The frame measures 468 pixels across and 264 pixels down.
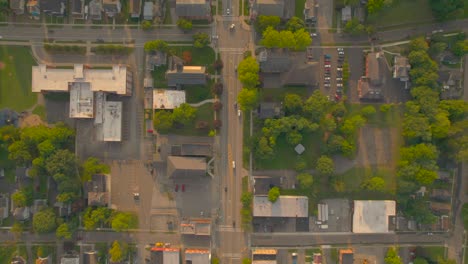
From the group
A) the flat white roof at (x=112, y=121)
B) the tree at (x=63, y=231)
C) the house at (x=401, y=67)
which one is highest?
the house at (x=401, y=67)

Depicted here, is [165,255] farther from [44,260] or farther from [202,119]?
[202,119]

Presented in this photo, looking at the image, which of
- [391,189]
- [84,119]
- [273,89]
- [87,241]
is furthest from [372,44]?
[87,241]

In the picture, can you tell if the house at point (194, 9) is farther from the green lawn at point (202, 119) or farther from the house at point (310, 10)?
the house at point (310, 10)

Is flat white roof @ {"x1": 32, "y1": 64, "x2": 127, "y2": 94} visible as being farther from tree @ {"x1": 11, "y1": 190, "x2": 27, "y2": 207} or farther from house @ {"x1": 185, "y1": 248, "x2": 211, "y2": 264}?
house @ {"x1": 185, "y1": 248, "x2": 211, "y2": 264}

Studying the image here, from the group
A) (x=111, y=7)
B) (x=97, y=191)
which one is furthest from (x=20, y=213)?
(x=111, y=7)

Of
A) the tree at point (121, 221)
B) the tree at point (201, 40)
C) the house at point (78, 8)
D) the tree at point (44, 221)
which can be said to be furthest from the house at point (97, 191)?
the house at point (78, 8)

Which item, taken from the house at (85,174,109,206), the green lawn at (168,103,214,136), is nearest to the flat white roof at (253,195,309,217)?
the green lawn at (168,103,214,136)
